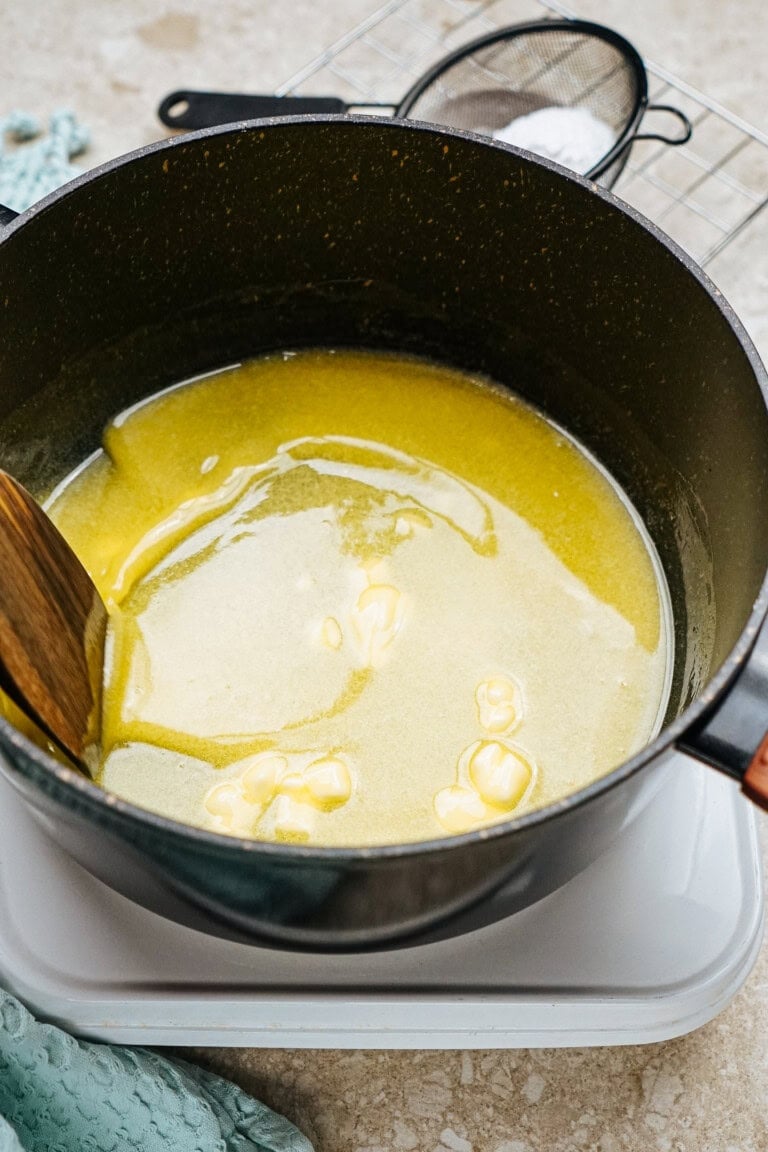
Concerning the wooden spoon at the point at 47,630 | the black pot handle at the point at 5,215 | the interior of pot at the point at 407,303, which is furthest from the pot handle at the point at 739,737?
the black pot handle at the point at 5,215

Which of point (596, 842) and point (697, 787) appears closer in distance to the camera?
point (596, 842)

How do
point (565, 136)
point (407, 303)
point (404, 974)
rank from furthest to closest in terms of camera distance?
point (565, 136)
point (407, 303)
point (404, 974)

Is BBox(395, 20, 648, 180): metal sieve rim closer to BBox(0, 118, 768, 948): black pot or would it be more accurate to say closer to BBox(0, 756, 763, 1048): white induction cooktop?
BBox(0, 118, 768, 948): black pot

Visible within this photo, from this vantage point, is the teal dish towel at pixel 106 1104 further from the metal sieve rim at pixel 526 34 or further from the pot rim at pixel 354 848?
the metal sieve rim at pixel 526 34

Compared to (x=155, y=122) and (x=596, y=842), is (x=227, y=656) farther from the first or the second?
(x=155, y=122)

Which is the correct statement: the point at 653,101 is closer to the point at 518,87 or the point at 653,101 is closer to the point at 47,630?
the point at 518,87

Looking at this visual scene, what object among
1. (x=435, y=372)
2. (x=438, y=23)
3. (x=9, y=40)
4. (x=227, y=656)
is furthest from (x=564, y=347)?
(x=9, y=40)

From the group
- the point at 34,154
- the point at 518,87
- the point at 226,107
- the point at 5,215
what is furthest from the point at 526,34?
the point at 5,215
